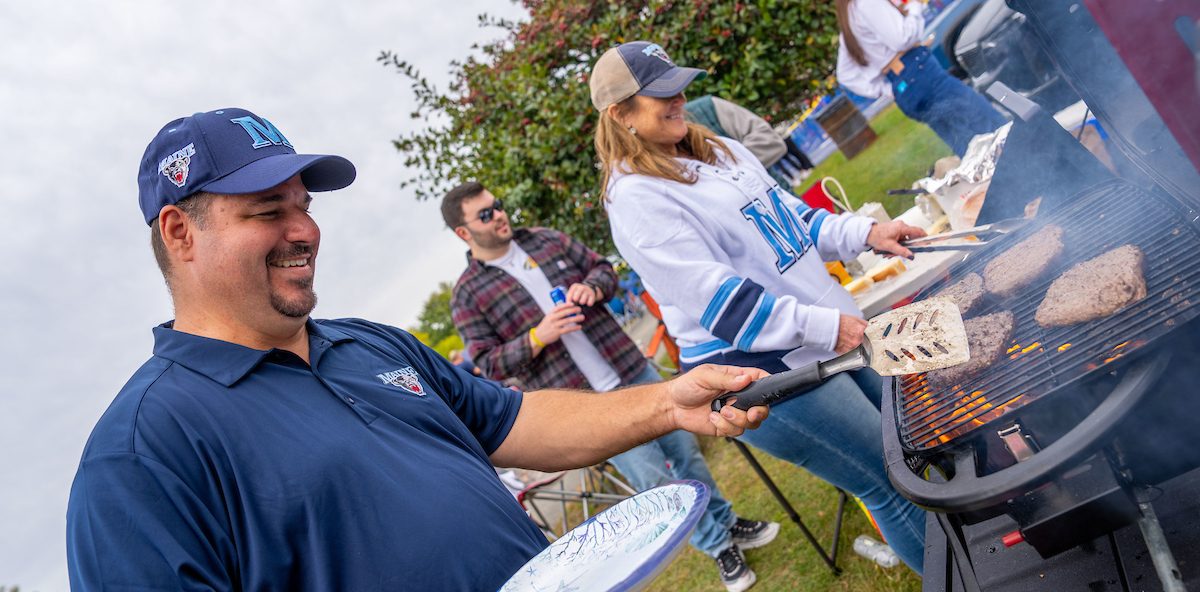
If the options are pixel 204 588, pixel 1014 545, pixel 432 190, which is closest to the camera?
pixel 204 588

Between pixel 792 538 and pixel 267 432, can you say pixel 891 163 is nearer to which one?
pixel 792 538

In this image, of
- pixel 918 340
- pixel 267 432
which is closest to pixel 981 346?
pixel 918 340

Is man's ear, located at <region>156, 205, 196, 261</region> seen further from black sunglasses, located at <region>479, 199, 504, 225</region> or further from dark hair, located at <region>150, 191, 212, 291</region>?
black sunglasses, located at <region>479, 199, 504, 225</region>

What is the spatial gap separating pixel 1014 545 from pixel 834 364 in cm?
57

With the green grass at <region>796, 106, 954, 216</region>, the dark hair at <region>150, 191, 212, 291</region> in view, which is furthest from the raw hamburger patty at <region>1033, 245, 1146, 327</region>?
the green grass at <region>796, 106, 954, 216</region>

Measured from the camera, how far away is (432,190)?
7109mm

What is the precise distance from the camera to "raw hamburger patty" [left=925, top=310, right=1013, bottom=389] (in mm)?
1812

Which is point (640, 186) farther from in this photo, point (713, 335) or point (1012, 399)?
point (1012, 399)

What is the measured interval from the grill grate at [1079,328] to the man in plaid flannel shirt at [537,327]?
8.91 feet

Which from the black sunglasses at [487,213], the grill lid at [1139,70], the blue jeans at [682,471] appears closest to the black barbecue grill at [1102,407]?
the grill lid at [1139,70]

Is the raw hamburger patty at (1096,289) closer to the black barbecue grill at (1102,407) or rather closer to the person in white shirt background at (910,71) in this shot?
the black barbecue grill at (1102,407)

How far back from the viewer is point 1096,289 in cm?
169

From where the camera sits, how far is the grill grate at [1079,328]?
1525 millimetres

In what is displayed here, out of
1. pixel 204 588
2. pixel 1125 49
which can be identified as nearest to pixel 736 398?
pixel 1125 49
